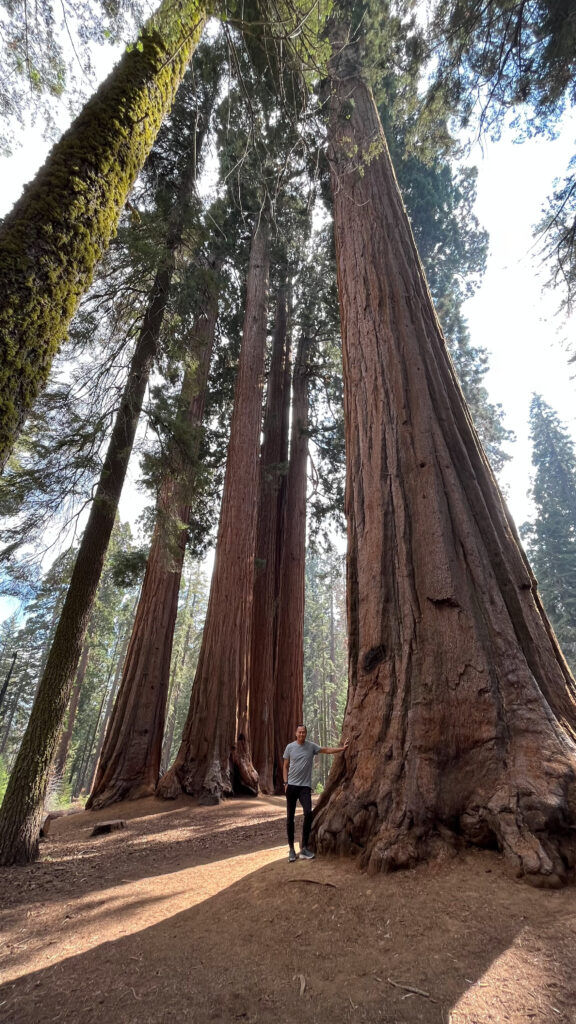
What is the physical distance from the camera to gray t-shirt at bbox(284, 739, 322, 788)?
4117 millimetres

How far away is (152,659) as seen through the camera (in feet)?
28.5

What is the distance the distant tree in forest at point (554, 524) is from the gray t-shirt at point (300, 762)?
19570 mm

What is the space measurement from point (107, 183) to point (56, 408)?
14.0ft

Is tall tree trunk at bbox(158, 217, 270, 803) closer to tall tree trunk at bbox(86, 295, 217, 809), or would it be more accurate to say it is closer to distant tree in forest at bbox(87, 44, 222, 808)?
tall tree trunk at bbox(86, 295, 217, 809)

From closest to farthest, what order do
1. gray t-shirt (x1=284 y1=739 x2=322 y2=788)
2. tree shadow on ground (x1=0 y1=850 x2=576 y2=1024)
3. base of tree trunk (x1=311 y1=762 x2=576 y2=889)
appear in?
1. tree shadow on ground (x1=0 y1=850 x2=576 y2=1024)
2. base of tree trunk (x1=311 y1=762 x2=576 y2=889)
3. gray t-shirt (x1=284 y1=739 x2=322 y2=788)

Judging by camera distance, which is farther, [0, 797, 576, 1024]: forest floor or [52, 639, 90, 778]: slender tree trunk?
[52, 639, 90, 778]: slender tree trunk

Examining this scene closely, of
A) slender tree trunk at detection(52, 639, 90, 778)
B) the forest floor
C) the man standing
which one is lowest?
the forest floor

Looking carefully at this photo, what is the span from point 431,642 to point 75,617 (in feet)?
12.9

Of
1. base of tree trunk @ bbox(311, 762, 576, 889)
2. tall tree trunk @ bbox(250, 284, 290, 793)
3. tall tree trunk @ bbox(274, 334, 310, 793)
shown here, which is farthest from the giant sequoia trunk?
tall tree trunk @ bbox(274, 334, 310, 793)

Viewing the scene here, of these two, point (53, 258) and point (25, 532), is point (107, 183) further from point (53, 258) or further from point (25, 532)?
point (25, 532)

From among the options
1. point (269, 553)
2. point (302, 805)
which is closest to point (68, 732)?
point (269, 553)

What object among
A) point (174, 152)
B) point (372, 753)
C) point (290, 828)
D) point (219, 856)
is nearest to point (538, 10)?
point (174, 152)

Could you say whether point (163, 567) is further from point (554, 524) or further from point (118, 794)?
point (554, 524)

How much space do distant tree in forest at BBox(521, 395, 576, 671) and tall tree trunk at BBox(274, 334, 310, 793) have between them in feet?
49.2
